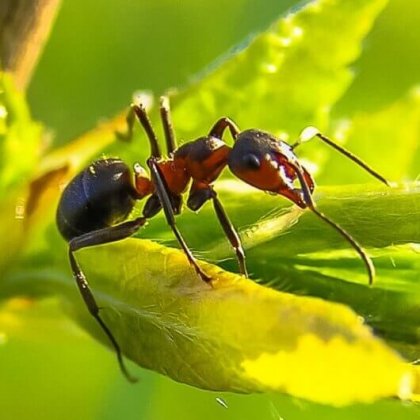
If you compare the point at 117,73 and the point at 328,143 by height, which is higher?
the point at 117,73

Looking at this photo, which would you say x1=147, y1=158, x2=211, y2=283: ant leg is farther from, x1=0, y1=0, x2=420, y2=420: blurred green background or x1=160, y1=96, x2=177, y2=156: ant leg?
x1=0, y1=0, x2=420, y2=420: blurred green background

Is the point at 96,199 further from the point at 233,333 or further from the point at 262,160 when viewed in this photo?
the point at 233,333

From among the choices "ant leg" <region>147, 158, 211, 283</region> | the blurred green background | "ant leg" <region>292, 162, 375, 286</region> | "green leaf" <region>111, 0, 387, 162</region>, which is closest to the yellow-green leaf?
"ant leg" <region>147, 158, 211, 283</region>

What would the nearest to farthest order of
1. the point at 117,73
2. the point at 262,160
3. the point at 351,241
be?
the point at 351,241 < the point at 262,160 < the point at 117,73

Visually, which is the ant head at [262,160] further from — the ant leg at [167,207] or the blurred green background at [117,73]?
the blurred green background at [117,73]

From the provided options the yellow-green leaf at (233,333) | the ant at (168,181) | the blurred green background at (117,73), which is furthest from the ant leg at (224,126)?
the blurred green background at (117,73)

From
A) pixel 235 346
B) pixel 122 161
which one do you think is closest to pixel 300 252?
pixel 235 346

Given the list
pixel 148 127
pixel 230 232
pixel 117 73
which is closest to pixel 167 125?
pixel 148 127

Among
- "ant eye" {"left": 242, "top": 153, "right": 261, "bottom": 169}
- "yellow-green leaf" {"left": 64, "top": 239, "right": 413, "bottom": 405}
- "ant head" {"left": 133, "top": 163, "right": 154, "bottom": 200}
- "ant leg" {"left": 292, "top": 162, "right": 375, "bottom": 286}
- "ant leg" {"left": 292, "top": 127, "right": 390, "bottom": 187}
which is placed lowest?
"yellow-green leaf" {"left": 64, "top": 239, "right": 413, "bottom": 405}
